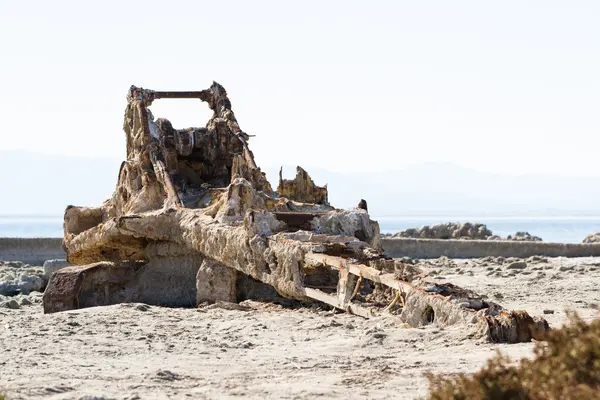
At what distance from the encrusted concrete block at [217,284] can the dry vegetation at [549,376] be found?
637 centimetres

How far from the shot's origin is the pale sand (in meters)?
5.71

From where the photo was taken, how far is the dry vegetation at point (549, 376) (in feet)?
14.0

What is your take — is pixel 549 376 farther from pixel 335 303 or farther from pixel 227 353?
pixel 335 303

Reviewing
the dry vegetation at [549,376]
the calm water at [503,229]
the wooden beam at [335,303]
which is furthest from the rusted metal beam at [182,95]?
the calm water at [503,229]

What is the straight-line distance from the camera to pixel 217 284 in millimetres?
10797

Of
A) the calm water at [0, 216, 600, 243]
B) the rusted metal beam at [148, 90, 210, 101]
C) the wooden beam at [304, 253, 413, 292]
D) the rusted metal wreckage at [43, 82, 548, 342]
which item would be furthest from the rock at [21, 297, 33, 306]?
the calm water at [0, 216, 600, 243]

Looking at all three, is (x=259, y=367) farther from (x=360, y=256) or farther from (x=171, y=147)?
(x=171, y=147)

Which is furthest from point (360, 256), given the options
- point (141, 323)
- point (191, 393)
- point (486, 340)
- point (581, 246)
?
point (581, 246)

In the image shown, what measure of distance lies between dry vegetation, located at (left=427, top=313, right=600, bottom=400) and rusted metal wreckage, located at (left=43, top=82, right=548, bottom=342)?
2471 mm

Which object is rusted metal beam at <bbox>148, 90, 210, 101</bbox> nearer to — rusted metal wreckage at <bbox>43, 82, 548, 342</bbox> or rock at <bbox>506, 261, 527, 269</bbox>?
rusted metal wreckage at <bbox>43, 82, 548, 342</bbox>

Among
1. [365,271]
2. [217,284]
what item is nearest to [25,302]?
[217,284]

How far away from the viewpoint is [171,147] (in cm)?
1311

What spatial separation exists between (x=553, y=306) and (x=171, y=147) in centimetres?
503

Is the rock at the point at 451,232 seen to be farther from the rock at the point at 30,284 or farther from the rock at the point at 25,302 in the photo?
the rock at the point at 25,302
